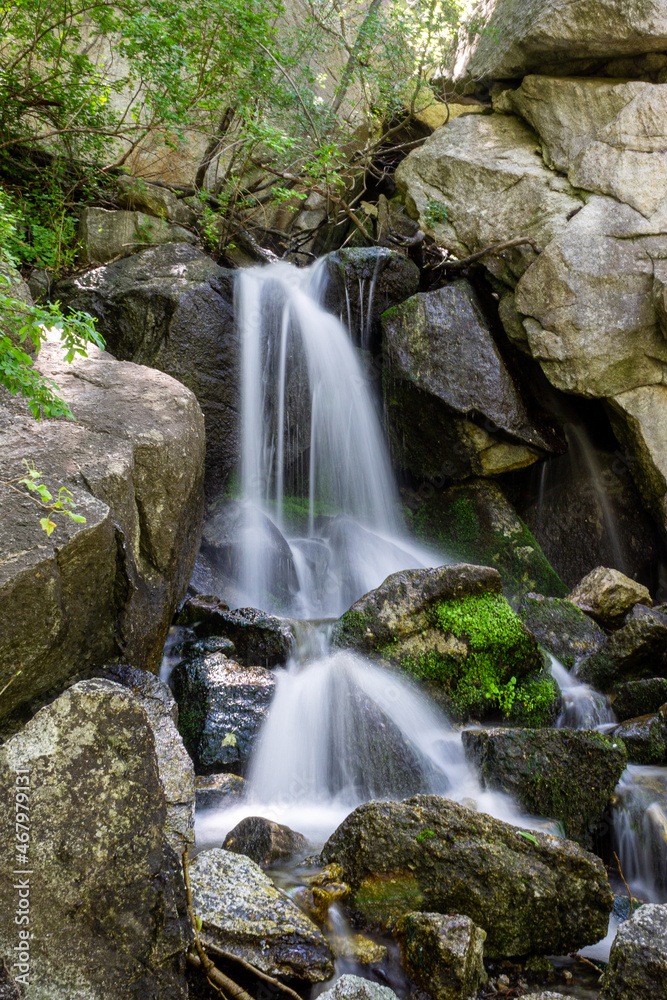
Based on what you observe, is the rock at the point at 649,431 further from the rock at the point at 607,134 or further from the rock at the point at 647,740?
the rock at the point at 647,740

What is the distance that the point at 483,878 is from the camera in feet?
9.38

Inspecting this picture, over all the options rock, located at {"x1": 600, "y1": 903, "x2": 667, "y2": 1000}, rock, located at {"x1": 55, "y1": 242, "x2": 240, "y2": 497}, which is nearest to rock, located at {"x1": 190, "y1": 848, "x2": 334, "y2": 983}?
rock, located at {"x1": 600, "y1": 903, "x2": 667, "y2": 1000}

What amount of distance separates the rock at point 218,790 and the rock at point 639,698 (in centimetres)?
327

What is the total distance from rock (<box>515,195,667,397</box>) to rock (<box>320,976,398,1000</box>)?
728cm

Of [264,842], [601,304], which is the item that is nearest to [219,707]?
[264,842]

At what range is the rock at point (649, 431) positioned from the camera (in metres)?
7.76

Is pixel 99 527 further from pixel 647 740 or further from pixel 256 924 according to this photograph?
pixel 647 740

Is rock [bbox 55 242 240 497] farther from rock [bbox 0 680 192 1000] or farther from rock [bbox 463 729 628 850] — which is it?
rock [bbox 0 680 192 1000]

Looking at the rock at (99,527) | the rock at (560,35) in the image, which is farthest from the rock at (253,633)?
the rock at (560,35)

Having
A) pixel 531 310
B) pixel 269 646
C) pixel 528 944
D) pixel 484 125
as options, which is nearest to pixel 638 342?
pixel 531 310

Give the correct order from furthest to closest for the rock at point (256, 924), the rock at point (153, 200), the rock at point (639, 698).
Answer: the rock at point (153, 200) → the rock at point (639, 698) → the rock at point (256, 924)

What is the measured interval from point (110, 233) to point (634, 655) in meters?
9.25

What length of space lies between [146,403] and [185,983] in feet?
12.3

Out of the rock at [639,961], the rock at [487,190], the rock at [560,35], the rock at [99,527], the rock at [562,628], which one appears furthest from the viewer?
the rock at [487,190]
